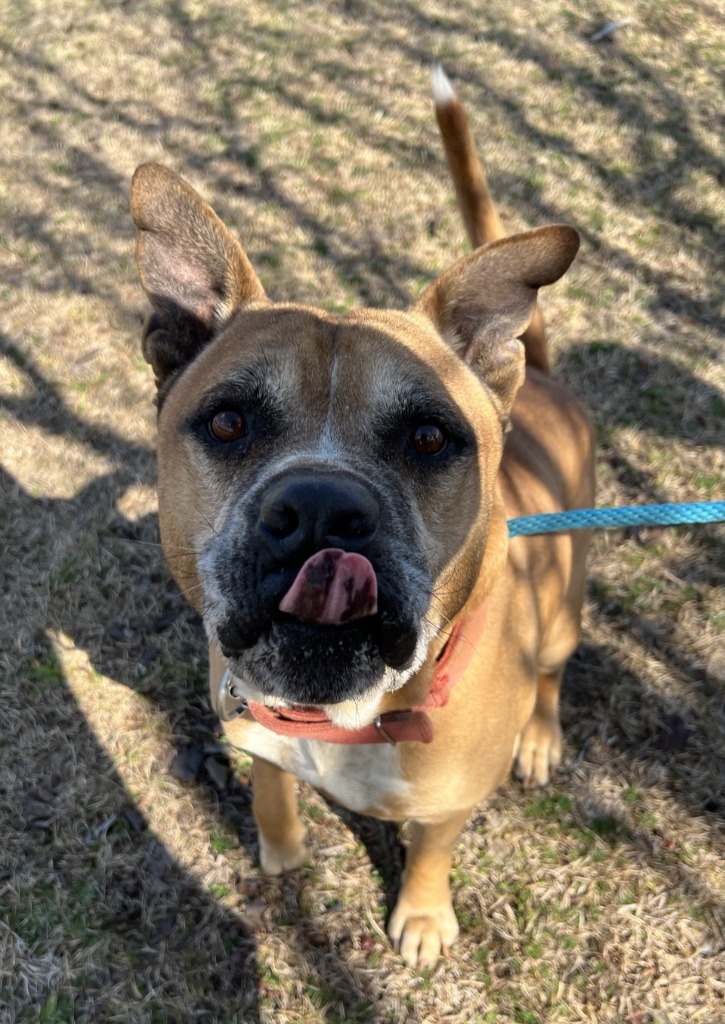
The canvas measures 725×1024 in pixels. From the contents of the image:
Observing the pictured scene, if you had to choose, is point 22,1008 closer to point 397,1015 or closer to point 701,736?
point 397,1015

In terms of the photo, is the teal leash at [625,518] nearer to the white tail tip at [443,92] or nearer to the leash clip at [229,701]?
the leash clip at [229,701]

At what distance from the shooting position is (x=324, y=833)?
135 inches

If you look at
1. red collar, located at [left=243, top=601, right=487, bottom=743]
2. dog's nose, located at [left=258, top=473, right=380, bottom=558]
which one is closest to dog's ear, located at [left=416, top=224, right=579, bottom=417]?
red collar, located at [left=243, top=601, right=487, bottom=743]

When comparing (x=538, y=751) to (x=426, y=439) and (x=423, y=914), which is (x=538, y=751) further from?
(x=426, y=439)

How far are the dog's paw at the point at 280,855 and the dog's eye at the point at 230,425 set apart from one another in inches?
74.1

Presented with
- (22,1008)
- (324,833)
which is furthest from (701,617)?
(22,1008)

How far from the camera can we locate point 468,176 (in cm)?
321

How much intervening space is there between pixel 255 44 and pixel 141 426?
4395 mm

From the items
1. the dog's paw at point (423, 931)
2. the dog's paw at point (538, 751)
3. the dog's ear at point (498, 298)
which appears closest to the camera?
the dog's ear at point (498, 298)

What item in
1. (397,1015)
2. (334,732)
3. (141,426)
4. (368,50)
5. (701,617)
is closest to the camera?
(334,732)

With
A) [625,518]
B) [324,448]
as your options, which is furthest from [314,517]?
[625,518]

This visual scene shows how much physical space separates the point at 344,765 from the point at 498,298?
1510 mm

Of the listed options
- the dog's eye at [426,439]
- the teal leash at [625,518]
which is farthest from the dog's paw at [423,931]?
the dog's eye at [426,439]

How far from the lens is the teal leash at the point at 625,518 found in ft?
8.38
